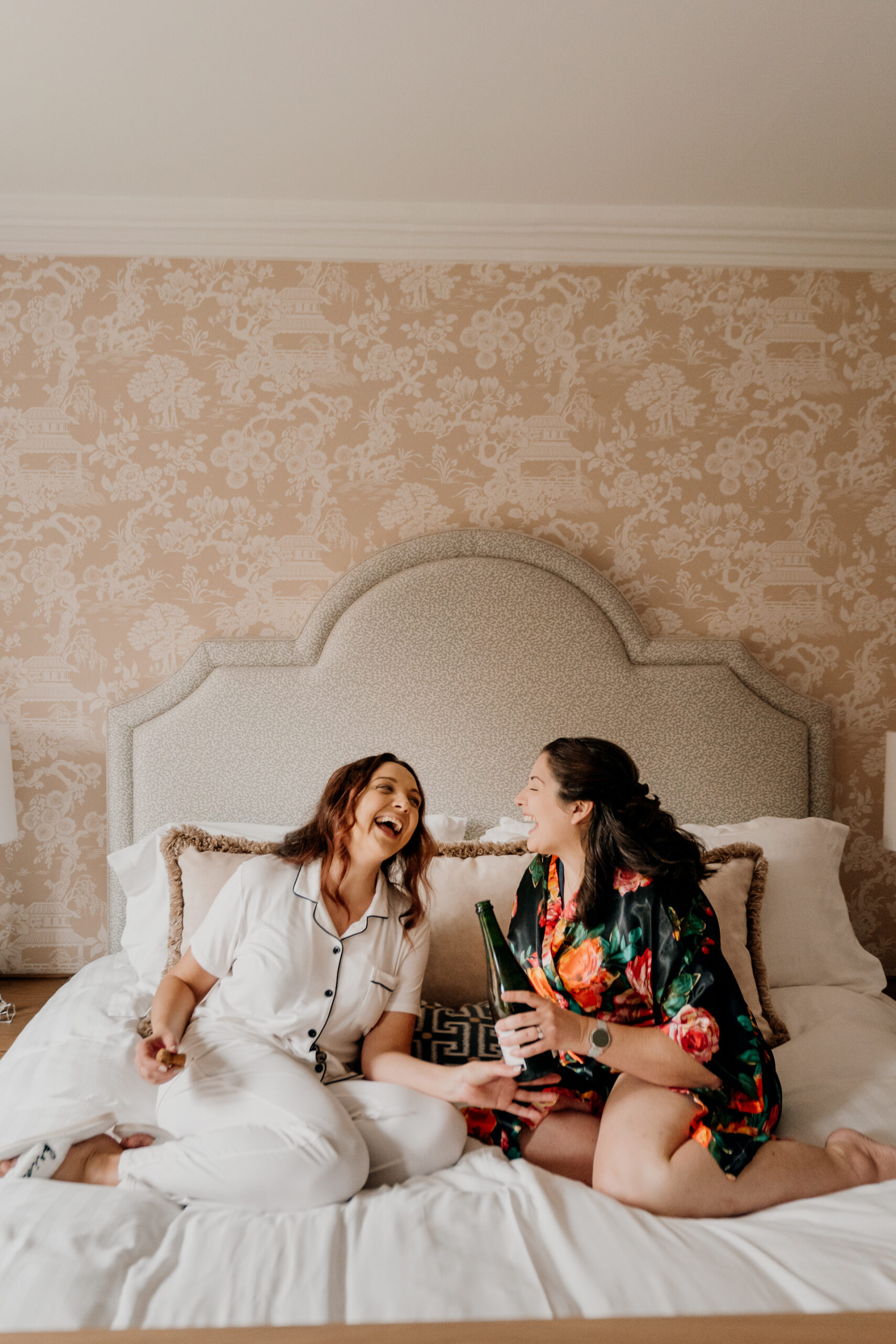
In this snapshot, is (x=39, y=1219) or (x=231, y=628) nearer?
(x=39, y=1219)

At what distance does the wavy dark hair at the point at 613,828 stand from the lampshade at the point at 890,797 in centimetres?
103

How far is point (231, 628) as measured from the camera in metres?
2.55

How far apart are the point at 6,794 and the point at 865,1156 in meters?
2.14

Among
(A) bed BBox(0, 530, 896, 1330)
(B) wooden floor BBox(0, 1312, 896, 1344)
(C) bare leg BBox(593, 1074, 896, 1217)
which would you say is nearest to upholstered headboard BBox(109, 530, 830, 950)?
(A) bed BBox(0, 530, 896, 1330)

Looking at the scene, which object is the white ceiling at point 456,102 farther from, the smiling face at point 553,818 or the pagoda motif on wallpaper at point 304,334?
the smiling face at point 553,818

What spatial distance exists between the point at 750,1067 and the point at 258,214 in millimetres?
2475

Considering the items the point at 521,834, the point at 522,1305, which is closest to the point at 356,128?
the point at 521,834

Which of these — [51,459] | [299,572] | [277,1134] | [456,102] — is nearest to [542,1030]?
[277,1134]

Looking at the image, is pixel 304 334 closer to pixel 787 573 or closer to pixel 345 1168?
pixel 787 573

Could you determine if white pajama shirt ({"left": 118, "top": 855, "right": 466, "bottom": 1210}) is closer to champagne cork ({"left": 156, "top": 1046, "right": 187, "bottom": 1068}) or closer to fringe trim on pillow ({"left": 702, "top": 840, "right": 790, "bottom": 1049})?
champagne cork ({"left": 156, "top": 1046, "right": 187, "bottom": 1068})

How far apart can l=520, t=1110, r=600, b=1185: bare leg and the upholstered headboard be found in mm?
1006

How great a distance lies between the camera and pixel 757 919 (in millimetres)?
1938

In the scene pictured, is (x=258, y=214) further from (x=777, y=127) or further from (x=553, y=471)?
(x=777, y=127)

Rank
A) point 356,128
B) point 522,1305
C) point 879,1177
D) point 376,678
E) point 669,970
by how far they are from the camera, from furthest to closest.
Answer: point 376,678, point 356,128, point 669,970, point 879,1177, point 522,1305
